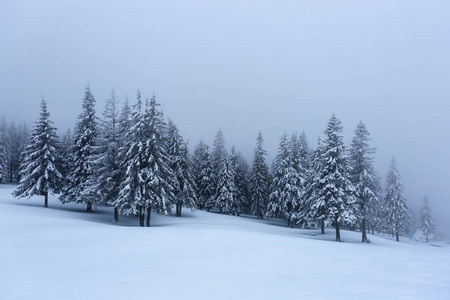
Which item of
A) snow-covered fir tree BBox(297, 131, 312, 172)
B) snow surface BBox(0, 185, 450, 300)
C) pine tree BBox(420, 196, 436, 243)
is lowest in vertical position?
pine tree BBox(420, 196, 436, 243)

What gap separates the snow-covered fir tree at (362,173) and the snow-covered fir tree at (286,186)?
11.9 meters

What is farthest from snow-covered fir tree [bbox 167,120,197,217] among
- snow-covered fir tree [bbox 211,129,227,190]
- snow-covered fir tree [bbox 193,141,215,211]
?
snow-covered fir tree [bbox 211,129,227,190]

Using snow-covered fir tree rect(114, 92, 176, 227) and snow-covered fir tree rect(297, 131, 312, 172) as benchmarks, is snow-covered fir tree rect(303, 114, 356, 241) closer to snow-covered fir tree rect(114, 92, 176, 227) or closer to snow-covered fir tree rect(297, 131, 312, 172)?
snow-covered fir tree rect(114, 92, 176, 227)

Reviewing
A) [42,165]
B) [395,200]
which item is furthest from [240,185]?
[42,165]

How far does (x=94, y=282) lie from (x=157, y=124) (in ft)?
76.5

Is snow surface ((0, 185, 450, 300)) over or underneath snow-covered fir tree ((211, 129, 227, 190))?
underneath

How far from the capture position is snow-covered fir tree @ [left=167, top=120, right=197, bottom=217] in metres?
42.9

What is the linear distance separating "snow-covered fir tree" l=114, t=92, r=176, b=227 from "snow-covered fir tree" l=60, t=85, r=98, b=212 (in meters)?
6.33

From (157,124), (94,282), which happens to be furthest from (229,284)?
(157,124)

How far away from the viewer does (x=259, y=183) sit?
5725cm

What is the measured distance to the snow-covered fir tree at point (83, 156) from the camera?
34822mm

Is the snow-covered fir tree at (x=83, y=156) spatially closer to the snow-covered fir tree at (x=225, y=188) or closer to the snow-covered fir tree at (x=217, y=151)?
the snow-covered fir tree at (x=225, y=188)

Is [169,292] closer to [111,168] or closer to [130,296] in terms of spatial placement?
[130,296]

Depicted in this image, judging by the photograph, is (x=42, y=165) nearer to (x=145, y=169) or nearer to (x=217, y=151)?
(x=145, y=169)
